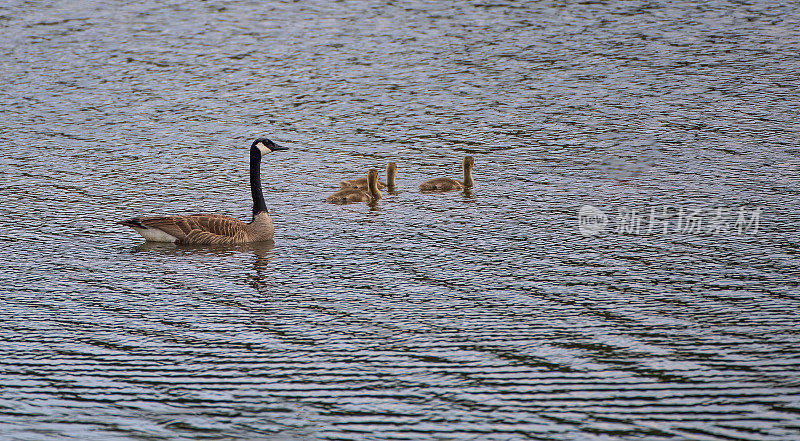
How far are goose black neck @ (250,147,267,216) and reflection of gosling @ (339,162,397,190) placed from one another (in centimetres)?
214

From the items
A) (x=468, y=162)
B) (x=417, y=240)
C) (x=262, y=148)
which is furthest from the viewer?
(x=468, y=162)

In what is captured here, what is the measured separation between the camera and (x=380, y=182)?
20.6 metres

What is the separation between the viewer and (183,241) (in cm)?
1742

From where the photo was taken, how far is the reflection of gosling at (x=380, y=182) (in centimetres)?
2025

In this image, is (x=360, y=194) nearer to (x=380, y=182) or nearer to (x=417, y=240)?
(x=380, y=182)

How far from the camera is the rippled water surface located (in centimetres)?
1076

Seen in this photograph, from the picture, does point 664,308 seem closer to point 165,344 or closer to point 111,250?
point 165,344

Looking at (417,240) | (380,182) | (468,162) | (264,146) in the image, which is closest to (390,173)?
(380,182)

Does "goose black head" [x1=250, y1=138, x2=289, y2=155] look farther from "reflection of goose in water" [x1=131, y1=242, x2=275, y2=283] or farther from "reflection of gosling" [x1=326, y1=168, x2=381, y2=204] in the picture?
"reflection of goose in water" [x1=131, y1=242, x2=275, y2=283]

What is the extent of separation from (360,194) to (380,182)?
1.05 meters

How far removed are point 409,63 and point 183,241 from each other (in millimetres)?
16087

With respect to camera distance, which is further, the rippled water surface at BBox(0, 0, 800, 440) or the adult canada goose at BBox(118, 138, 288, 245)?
the adult canada goose at BBox(118, 138, 288, 245)

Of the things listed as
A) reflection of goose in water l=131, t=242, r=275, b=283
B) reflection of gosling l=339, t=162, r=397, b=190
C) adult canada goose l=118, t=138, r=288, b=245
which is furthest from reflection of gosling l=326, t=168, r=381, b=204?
reflection of goose in water l=131, t=242, r=275, b=283

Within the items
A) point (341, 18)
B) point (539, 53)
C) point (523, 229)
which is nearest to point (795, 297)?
point (523, 229)
